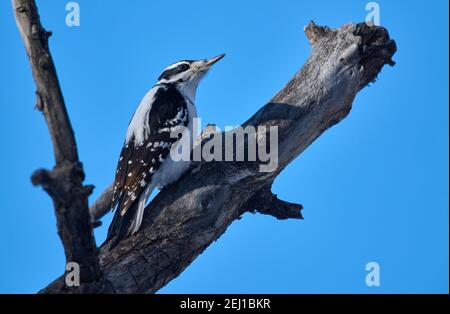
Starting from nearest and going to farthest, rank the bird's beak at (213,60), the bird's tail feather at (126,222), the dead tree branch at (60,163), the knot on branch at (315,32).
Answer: the dead tree branch at (60,163) → the bird's tail feather at (126,222) → the knot on branch at (315,32) → the bird's beak at (213,60)

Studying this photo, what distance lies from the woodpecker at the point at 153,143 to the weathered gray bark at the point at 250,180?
181 millimetres

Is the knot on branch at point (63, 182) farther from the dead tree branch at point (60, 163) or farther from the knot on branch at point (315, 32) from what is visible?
the knot on branch at point (315, 32)

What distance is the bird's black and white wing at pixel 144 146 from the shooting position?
247 inches

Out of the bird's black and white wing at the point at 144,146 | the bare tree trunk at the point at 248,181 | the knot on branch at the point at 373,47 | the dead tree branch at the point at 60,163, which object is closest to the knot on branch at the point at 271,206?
the bare tree trunk at the point at 248,181

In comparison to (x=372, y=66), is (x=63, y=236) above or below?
below

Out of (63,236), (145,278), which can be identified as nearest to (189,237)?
(145,278)

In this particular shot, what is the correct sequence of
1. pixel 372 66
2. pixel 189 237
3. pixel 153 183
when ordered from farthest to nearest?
pixel 372 66
pixel 153 183
pixel 189 237

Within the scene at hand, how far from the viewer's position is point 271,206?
23.0ft

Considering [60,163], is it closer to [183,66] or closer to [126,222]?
[126,222]

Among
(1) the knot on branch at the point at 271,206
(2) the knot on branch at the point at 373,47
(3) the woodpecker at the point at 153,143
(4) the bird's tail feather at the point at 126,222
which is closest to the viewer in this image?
(4) the bird's tail feather at the point at 126,222

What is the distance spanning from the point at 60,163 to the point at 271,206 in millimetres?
3290
